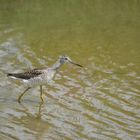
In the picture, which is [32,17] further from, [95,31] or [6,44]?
[6,44]

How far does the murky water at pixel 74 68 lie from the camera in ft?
40.7

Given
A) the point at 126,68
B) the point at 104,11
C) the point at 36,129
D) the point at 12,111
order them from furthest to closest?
the point at 104,11, the point at 126,68, the point at 12,111, the point at 36,129

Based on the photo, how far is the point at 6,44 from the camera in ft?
68.3

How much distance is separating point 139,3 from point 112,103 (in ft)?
58.0

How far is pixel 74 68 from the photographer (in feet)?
57.9

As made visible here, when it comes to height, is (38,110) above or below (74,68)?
below

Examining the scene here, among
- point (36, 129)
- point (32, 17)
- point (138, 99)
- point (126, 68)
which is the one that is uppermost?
point (32, 17)

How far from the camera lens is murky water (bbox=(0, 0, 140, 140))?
12414 millimetres

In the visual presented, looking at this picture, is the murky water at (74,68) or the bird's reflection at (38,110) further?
the bird's reflection at (38,110)

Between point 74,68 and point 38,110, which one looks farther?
point 74,68

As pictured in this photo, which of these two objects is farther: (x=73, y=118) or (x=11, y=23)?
(x=11, y=23)

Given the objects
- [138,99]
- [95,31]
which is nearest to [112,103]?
[138,99]

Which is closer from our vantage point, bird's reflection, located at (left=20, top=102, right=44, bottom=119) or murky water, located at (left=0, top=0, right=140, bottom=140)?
murky water, located at (left=0, top=0, right=140, bottom=140)

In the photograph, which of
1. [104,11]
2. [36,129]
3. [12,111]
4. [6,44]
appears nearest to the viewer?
[36,129]
